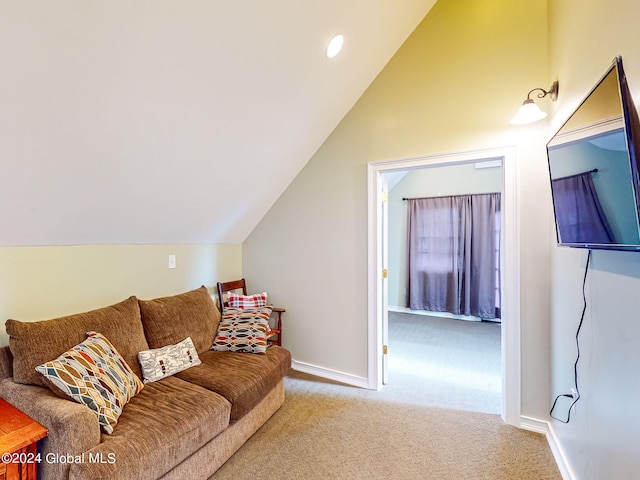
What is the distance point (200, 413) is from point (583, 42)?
108 inches

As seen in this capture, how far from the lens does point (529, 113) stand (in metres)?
1.82

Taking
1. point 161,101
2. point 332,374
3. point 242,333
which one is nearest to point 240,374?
point 242,333

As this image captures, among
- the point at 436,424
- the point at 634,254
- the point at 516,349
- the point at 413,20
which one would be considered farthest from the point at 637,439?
the point at 413,20

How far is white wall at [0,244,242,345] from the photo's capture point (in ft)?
5.63

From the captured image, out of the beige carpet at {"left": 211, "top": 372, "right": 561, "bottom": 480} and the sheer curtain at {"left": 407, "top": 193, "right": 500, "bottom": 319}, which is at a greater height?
the sheer curtain at {"left": 407, "top": 193, "right": 500, "bottom": 319}

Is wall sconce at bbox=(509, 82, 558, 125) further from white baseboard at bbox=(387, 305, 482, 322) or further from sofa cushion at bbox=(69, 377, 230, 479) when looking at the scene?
white baseboard at bbox=(387, 305, 482, 322)

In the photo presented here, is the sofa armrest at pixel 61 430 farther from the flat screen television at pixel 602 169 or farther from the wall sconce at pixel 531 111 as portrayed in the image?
the wall sconce at pixel 531 111

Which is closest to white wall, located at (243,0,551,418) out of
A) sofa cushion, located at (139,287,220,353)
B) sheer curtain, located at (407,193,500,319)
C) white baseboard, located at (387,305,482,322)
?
sofa cushion, located at (139,287,220,353)

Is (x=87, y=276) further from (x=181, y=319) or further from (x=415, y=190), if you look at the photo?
(x=415, y=190)

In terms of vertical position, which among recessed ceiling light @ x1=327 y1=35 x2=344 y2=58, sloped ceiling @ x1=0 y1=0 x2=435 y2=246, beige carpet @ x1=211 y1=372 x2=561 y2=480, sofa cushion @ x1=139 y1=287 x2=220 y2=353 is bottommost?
beige carpet @ x1=211 y1=372 x2=561 y2=480

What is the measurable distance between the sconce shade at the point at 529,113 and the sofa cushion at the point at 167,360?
282 cm

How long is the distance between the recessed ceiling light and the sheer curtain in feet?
11.7

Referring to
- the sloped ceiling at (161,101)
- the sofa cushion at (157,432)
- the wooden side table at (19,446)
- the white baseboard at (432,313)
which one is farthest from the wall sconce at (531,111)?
the white baseboard at (432,313)

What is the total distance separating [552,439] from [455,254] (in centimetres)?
322
